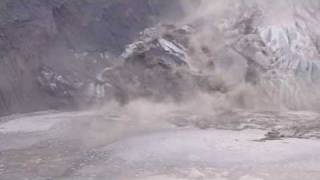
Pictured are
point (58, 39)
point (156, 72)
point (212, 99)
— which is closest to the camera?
point (212, 99)

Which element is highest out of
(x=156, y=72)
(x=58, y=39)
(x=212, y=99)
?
(x=58, y=39)

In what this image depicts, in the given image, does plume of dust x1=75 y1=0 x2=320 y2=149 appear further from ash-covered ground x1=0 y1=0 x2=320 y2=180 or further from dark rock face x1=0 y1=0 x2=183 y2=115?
dark rock face x1=0 y1=0 x2=183 y2=115

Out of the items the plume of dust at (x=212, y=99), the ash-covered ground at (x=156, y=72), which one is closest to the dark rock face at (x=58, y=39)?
the ash-covered ground at (x=156, y=72)

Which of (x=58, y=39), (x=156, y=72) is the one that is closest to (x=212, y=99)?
(x=156, y=72)

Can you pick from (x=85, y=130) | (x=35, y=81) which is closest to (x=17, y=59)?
(x=35, y=81)

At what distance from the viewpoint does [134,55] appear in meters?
15.6

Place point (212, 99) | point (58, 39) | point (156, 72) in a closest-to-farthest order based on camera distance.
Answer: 1. point (212, 99)
2. point (156, 72)
3. point (58, 39)

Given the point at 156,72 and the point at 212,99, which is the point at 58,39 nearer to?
the point at 156,72

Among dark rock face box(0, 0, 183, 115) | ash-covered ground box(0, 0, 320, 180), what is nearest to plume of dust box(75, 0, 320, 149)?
ash-covered ground box(0, 0, 320, 180)

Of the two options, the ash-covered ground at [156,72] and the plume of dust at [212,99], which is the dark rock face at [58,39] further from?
the plume of dust at [212,99]

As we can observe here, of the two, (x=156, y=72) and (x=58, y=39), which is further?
(x=58, y=39)

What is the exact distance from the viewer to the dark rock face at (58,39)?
49.8 ft

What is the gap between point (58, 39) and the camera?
632 inches

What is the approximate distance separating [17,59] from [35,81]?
75 centimetres
